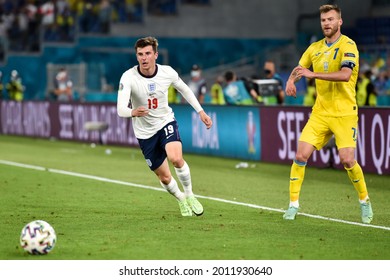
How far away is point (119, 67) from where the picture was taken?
4512cm

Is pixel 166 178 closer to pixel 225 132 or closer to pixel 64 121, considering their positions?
pixel 225 132

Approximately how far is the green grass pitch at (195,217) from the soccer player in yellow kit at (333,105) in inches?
25.8

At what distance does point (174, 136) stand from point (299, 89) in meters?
23.4

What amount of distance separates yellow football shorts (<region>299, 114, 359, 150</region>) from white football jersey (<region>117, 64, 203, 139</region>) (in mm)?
1377

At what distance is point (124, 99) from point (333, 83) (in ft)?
8.08

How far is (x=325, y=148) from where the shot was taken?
1978 centimetres

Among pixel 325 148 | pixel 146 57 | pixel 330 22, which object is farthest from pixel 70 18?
pixel 330 22

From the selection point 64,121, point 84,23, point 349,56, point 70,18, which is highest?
point 70,18

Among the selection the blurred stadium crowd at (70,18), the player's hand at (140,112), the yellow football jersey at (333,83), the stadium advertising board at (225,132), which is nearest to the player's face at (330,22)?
the yellow football jersey at (333,83)

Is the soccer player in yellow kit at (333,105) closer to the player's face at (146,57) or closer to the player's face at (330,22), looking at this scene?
the player's face at (330,22)

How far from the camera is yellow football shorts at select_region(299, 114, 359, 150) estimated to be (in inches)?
462

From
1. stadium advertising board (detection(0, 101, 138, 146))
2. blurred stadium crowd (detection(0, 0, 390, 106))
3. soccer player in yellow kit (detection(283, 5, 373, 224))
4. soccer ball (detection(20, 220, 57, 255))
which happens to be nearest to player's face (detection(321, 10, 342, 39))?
soccer player in yellow kit (detection(283, 5, 373, 224))

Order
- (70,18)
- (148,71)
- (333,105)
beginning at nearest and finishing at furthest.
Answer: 1. (333,105)
2. (148,71)
3. (70,18)

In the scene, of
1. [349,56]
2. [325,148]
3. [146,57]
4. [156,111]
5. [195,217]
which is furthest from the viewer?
[325,148]
